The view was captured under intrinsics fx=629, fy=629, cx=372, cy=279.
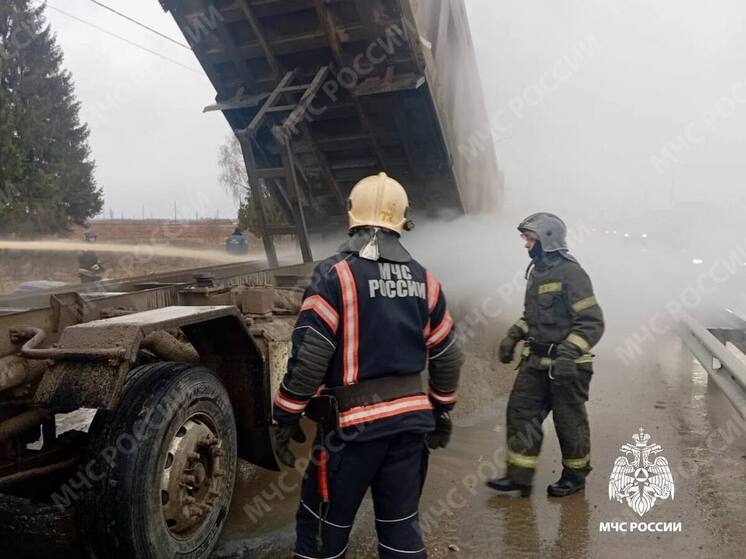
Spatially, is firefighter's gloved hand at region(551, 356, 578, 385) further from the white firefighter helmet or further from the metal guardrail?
the white firefighter helmet

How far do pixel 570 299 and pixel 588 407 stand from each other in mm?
2037

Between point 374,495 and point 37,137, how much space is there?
23392mm

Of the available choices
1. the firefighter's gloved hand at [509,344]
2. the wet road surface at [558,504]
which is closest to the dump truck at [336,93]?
the firefighter's gloved hand at [509,344]

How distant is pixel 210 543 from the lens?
271cm

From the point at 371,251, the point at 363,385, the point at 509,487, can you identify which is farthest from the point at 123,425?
the point at 509,487

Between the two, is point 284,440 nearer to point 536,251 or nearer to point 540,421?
point 540,421

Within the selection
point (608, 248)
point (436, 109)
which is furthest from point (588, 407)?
point (608, 248)

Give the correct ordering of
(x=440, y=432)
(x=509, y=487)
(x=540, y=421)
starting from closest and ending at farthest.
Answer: (x=440, y=432) → (x=509, y=487) → (x=540, y=421)

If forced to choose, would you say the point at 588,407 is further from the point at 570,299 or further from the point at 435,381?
the point at 435,381

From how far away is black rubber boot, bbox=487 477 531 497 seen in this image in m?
3.57

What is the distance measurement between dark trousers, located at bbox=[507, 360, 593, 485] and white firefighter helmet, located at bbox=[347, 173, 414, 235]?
1704 mm

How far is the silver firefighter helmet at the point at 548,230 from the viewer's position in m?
3.64

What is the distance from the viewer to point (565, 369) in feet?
11.3

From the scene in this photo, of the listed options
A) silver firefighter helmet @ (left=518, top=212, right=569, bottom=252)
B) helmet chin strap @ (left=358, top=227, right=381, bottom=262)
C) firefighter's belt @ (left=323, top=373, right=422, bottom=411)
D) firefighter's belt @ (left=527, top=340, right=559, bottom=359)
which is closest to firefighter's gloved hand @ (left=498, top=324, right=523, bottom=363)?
firefighter's belt @ (left=527, top=340, right=559, bottom=359)
